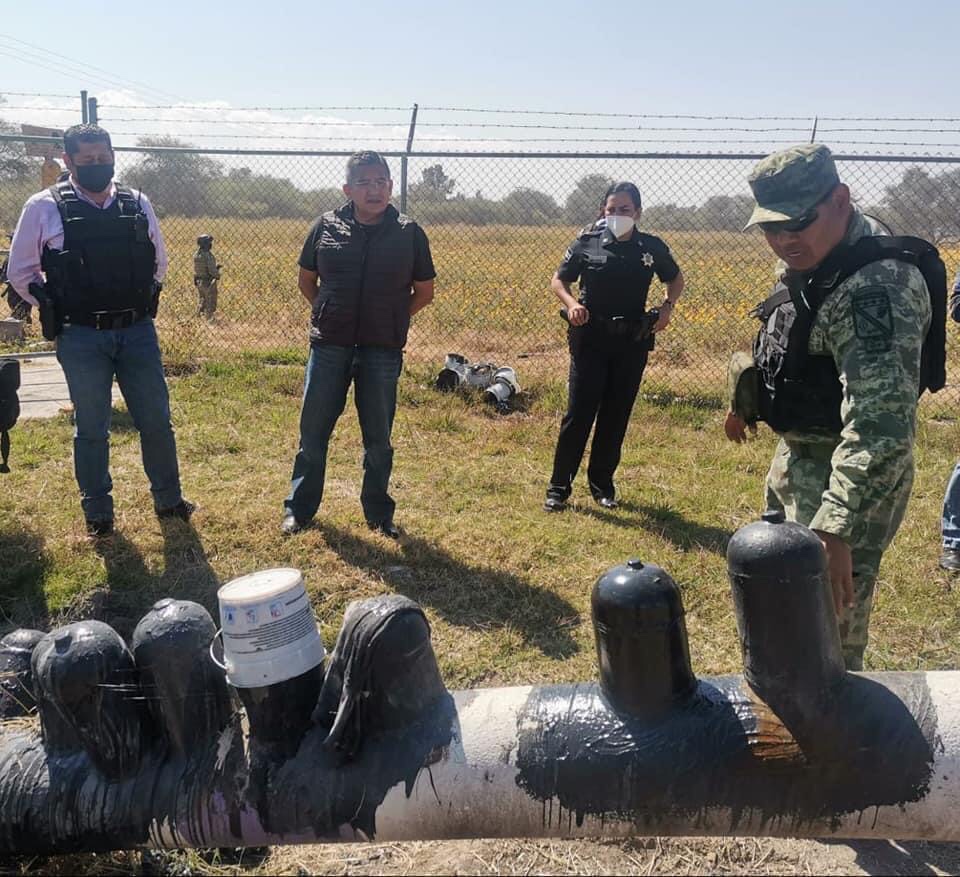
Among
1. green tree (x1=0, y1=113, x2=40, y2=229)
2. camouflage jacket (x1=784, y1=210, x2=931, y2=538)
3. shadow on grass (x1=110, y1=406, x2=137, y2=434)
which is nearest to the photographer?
camouflage jacket (x1=784, y1=210, x2=931, y2=538)

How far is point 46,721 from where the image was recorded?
6.13 ft

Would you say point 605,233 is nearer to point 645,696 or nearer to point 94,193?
point 94,193

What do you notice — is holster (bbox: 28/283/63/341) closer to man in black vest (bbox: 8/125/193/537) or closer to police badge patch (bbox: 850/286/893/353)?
man in black vest (bbox: 8/125/193/537)

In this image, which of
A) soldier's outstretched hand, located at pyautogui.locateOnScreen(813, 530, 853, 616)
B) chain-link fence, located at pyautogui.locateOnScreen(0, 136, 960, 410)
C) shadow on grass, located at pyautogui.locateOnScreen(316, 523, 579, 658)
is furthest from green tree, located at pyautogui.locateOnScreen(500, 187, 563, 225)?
soldier's outstretched hand, located at pyautogui.locateOnScreen(813, 530, 853, 616)

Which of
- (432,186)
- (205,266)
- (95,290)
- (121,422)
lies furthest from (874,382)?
(205,266)

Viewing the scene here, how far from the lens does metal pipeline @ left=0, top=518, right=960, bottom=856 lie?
1536mm

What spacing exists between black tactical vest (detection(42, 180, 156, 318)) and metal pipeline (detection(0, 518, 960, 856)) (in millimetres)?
2689

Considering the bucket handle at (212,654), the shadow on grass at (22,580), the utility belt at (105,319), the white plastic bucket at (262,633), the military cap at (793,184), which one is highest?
the military cap at (793,184)

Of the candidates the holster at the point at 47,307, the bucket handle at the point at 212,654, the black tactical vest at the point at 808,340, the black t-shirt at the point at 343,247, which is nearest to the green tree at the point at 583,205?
the black t-shirt at the point at 343,247

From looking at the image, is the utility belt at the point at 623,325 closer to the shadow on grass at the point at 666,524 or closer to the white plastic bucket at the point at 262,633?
the shadow on grass at the point at 666,524

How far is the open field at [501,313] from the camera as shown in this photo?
29.1 feet

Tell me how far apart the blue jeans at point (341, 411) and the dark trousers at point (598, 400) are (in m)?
1.07

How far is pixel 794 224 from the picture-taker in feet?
6.84

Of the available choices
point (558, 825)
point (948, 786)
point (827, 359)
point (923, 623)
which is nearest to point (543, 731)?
point (558, 825)
